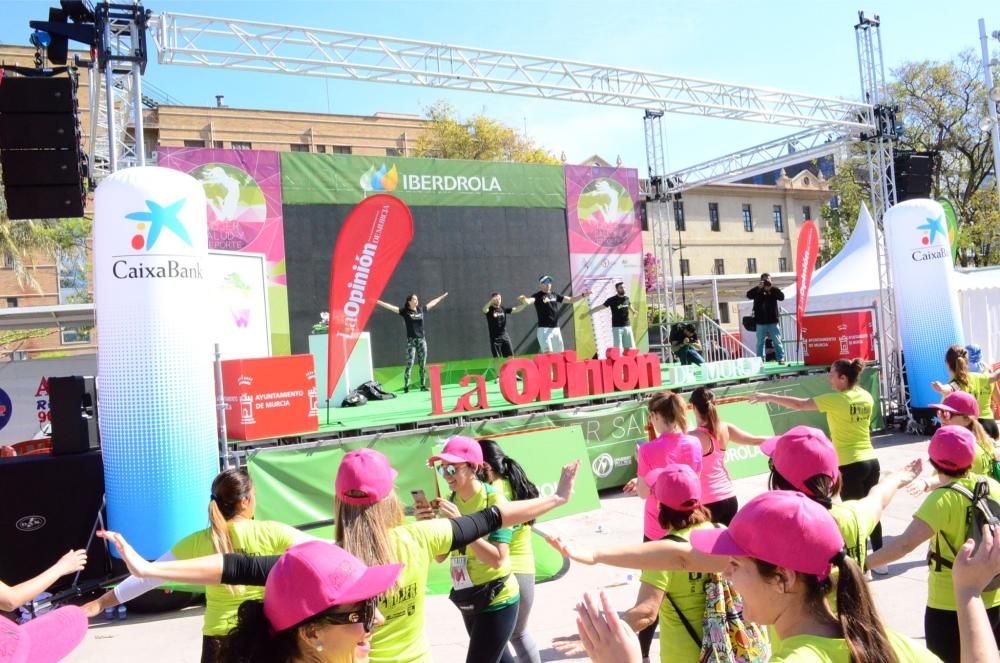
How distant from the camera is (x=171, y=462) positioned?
21.8ft

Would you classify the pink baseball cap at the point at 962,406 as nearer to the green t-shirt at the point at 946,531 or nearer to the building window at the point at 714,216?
the green t-shirt at the point at 946,531

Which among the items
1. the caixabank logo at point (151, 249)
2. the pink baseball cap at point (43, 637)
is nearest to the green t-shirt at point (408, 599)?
the pink baseball cap at point (43, 637)

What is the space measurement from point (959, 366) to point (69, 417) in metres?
8.44

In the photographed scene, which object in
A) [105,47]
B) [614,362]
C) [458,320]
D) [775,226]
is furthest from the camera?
[775,226]

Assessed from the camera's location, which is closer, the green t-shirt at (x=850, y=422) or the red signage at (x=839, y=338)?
the green t-shirt at (x=850, y=422)

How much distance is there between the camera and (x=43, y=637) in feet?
5.73

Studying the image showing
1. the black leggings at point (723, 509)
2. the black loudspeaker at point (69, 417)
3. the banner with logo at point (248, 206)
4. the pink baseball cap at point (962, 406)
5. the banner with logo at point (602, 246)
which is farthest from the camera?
the banner with logo at point (602, 246)

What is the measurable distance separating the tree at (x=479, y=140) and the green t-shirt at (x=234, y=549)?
35114 mm

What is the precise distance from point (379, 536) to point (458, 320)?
46.4 ft

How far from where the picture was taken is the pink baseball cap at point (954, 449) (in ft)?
11.3

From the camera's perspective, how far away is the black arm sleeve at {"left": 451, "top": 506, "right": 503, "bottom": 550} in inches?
114

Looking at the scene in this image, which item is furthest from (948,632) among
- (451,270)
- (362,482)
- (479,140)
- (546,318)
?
(479,140)

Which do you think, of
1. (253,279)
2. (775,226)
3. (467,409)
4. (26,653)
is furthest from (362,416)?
(775,226)

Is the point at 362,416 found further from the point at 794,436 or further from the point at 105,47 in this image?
the point at 794,436
